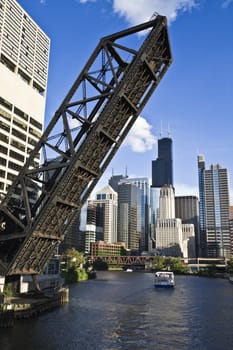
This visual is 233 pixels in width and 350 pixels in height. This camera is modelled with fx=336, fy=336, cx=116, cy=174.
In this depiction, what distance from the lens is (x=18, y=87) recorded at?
60.6 metres

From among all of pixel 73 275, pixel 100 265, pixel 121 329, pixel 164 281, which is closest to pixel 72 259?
pixel 73 275

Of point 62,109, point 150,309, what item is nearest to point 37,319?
point 150,309

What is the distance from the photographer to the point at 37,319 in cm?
3142

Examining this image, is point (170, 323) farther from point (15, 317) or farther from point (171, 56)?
point (171, 56)

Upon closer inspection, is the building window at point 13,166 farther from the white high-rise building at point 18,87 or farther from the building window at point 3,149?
the building window at point 3,149

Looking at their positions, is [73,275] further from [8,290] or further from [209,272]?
[209,272]

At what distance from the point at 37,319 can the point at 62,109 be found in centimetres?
1964

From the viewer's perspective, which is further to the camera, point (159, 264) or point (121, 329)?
point (159, 264)

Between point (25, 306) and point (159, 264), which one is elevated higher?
point (25, 306)

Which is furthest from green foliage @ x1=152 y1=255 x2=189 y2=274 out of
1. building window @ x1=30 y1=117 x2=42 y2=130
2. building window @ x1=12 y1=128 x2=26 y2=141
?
building window @ x1=12 y1=128 x2=26 y2=141

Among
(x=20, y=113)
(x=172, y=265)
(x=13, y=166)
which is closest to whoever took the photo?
(x=13, y=166)

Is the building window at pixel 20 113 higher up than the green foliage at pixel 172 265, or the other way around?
the building window at pixel 20 113

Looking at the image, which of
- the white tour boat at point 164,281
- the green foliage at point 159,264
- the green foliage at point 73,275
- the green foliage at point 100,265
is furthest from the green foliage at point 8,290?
the green foliage at point 159,264

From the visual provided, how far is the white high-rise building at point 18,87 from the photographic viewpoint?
57.6m
